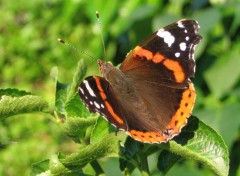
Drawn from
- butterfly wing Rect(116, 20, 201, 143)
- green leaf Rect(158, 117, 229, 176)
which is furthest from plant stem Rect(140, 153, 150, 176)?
butterfly wing Rect(116, 20, 201, 143)

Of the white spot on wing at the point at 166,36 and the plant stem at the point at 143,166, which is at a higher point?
Result: the white spot on wing at the point at 166,36

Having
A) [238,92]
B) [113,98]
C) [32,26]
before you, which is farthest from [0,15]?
[113,98]

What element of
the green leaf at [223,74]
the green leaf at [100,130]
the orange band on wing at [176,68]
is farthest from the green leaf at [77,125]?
the green leaf at [223,74]

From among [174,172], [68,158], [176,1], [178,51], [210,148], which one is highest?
[176,1]

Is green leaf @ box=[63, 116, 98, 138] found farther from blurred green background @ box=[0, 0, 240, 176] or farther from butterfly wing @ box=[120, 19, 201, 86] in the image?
butterfly wing @ box=[120, 19, 201, 86]

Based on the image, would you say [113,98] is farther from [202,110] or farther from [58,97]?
[202,110]

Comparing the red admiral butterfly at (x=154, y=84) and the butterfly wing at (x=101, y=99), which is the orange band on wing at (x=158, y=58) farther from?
the butterfly wing at (x=101, y=99)
